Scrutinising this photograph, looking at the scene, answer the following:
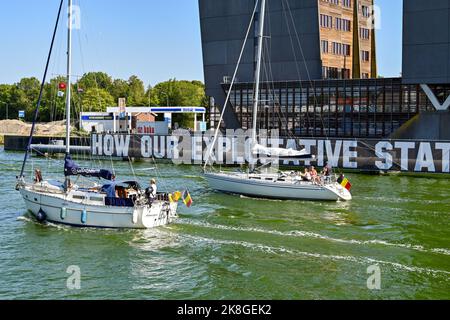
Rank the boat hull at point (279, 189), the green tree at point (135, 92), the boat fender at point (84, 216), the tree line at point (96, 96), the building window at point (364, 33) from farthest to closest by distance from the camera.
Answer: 1. the green tree at point (135, 92)
2. the tree line at point (96, 96)
3. the building window at point (364, 33)
4. the boat hull at point (279, 189)
5. the boat fender at point (84, 216)

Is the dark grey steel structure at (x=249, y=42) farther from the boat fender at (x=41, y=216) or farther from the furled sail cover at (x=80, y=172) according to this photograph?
the boat fender at (x=41, y=216)

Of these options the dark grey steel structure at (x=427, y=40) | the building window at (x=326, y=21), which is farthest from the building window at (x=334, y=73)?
the dark grey steel structure at (x=427, y=40)

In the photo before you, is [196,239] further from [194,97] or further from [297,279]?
[194,97]

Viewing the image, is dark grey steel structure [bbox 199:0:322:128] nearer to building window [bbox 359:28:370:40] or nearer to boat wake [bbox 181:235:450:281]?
building window [bbox 359:28:370:40]

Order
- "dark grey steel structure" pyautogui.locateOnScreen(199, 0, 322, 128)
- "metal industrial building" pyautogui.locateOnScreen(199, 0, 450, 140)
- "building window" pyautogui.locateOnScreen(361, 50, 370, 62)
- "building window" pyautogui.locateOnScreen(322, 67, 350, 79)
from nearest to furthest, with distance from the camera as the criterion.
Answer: "metal industrial building" pyautogui.locateOnScreen(199, 0, 450, 140) → "dark grey steel structure" pyautogui.locateOnScreen(199, 0, 322, 128) → "building window" pyautogui.locateOnScreen(322, 67, 350, 79) → "building window" pyautogui.locateOnScreen(361, 50, 370, 62)

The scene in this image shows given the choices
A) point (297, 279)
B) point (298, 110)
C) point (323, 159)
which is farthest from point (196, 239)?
point (298, 110)

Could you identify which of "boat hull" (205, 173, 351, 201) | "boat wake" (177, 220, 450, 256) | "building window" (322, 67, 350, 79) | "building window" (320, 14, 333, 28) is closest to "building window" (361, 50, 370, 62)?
"building window" (322, 67, 350, 79)

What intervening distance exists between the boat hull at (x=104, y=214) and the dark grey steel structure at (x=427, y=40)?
3999 cm

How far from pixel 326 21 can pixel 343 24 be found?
5.07 metres

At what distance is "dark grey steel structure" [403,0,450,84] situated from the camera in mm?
58625

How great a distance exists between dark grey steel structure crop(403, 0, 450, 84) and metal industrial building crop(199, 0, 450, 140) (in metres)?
0.10

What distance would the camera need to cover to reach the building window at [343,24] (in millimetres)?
79000

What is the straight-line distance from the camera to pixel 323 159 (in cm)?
6216
